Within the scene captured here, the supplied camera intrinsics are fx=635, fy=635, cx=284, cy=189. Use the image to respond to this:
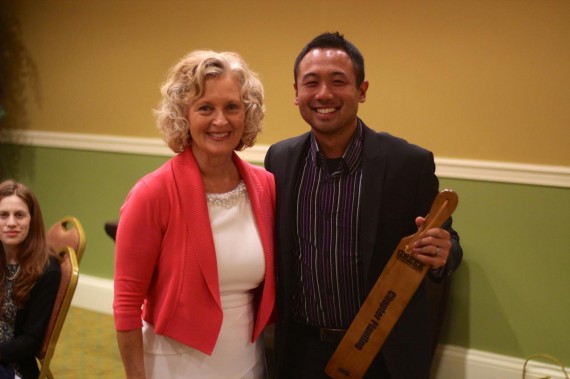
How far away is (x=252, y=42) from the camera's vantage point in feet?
11.7

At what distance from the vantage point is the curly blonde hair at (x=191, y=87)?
1472 millimetres

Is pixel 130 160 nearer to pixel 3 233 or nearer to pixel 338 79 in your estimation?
pixel 3 233

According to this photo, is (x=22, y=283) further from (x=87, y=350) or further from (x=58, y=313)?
(x=87, y=350)

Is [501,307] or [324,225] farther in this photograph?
[501,307]

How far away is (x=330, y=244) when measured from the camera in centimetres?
162

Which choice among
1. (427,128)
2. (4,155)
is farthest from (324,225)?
(4,155)

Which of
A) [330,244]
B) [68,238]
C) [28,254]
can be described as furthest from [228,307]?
[68,238]

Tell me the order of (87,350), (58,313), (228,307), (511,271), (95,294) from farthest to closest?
(95,294) → (87,350) → (511,271) → (58,313) → (228,307)

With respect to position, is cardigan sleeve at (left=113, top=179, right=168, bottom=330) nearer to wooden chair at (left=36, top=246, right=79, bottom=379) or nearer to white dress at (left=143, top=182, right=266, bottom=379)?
white dress at (left=143, top=182, right=266, bottom=379)

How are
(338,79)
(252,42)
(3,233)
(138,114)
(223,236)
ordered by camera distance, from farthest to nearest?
(138,114) < (252,42) < (3,233) < (338,79) < (223,236)

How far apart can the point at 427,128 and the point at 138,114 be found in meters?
1.88

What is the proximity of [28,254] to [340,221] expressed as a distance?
1369 millimetres

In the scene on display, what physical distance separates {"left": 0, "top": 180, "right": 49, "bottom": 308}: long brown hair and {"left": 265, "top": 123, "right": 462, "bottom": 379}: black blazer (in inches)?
45.2

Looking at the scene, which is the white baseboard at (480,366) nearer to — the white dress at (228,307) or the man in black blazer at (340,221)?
the man in black blazer at (340,221)
